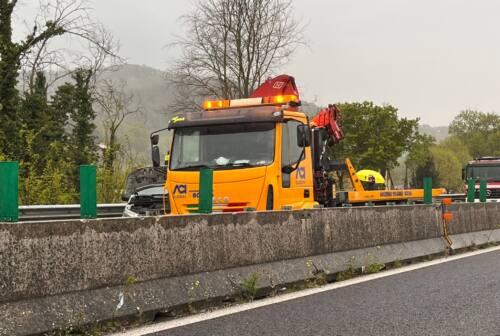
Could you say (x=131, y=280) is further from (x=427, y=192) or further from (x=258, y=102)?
(x=427, y=192)

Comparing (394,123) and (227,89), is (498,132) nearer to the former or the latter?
(394,123)

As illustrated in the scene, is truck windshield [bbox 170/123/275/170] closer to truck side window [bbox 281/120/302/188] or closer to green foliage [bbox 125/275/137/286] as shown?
truck side window [bbox 281/120/302/188]

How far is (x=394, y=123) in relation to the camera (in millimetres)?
62438

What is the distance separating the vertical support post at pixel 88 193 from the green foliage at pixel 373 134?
56590 mm

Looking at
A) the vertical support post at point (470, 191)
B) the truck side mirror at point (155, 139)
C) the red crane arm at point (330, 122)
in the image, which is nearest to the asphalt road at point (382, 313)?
the truck side mirror at point (155, 139)

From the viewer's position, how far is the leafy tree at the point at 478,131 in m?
127

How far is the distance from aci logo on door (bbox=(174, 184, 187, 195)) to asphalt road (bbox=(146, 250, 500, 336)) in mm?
3414

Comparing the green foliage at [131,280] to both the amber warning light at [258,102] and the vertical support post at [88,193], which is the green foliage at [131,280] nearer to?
the vertical support post at [88,193]

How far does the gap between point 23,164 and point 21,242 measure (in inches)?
497

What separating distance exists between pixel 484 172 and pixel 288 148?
89.5 ft

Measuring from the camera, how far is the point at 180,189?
9.62 m

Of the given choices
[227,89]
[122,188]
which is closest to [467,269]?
[122,188]

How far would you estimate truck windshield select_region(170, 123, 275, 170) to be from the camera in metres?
9.51

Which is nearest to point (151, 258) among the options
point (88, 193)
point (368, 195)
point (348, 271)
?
point (88, 193)
